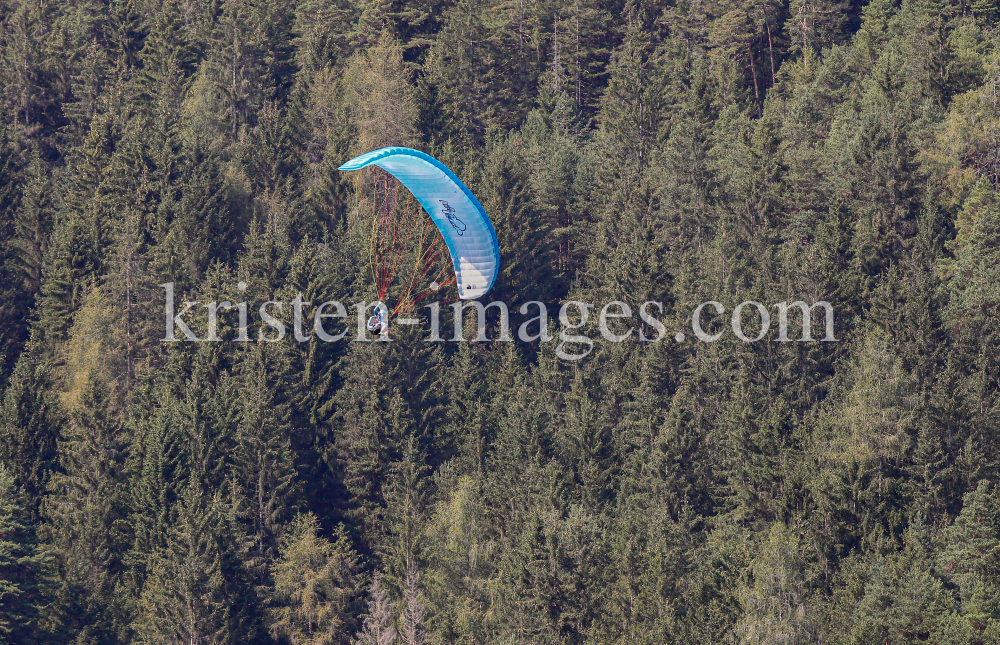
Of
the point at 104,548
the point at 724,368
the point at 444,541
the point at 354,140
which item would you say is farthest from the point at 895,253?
the point at 104,548

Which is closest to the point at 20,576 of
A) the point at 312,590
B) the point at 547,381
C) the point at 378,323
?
the point at 312,590

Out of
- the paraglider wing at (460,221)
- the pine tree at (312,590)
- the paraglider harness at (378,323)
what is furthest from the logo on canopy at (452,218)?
the pine tree at (312,590)

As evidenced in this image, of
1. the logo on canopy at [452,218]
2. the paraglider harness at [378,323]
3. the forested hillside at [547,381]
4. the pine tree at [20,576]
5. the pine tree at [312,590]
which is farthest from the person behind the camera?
the pine tree at [312,590]

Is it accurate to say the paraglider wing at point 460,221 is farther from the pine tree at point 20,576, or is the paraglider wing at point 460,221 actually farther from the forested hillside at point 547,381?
the pine tree at point 20,576

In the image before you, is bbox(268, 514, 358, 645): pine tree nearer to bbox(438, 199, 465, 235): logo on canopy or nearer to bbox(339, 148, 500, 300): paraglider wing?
bbox(339, 148, 500, 300): paraglider wing

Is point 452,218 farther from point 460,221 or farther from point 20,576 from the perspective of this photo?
point 20,576

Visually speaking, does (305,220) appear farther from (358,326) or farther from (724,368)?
(724,368)

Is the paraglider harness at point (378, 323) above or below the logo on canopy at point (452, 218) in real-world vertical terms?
below
